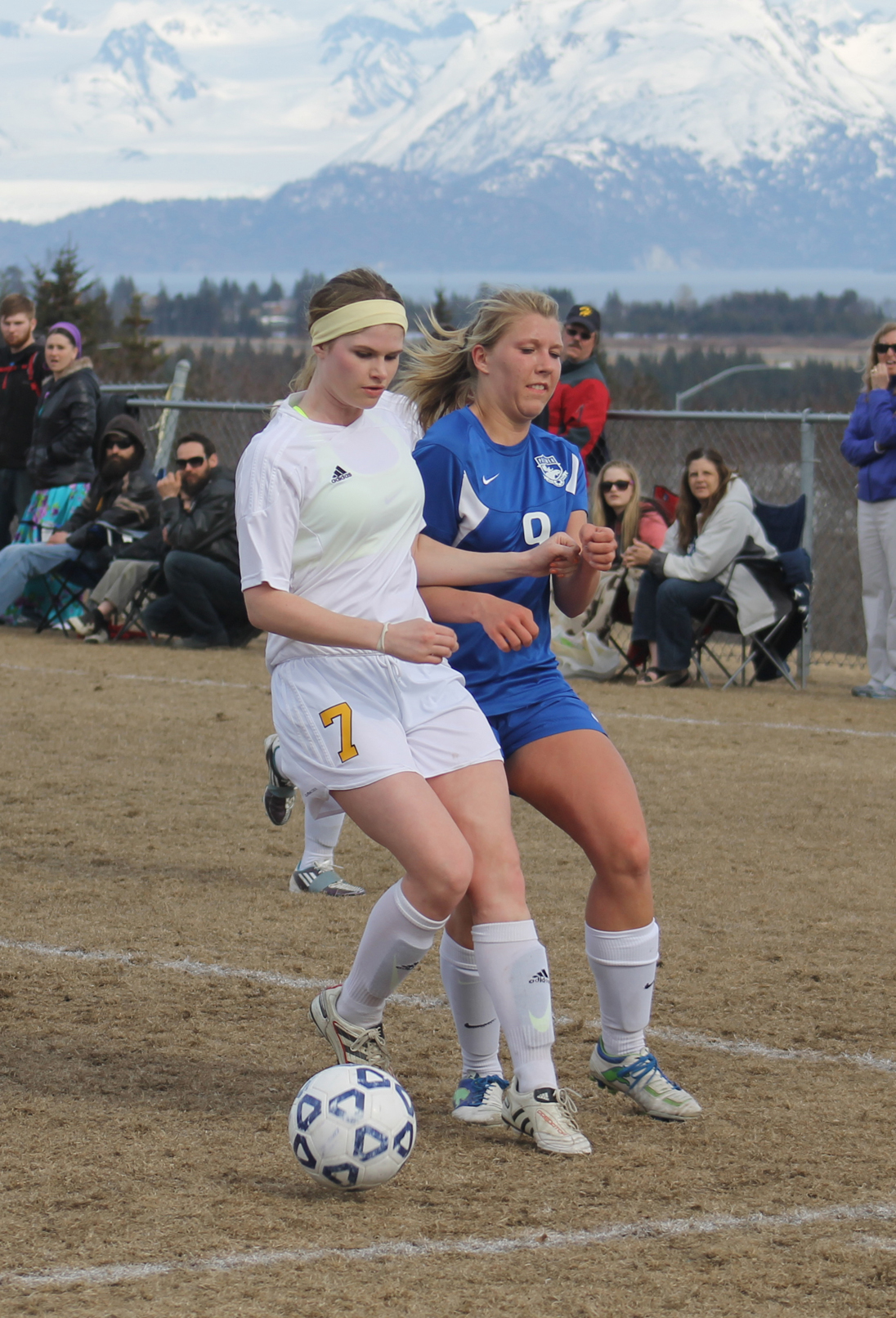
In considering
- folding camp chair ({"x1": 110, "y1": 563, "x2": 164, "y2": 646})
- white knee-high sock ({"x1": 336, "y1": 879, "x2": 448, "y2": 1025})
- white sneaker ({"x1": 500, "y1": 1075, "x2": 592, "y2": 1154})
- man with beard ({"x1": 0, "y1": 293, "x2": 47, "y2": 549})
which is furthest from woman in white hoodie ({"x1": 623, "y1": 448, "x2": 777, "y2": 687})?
white sneaker ({"x1": 500, "y1": 1075, "x2": 592, "y2": 1154})

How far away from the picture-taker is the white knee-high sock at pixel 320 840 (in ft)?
18.8

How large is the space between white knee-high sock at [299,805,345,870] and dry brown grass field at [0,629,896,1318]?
0.21m

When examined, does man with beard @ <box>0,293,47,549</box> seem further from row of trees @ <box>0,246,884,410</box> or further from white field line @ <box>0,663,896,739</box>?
row of trees @ <box>0,246,884,410</box>

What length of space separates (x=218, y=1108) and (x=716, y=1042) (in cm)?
143

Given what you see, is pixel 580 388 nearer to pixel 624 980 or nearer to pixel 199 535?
pixel 199 535

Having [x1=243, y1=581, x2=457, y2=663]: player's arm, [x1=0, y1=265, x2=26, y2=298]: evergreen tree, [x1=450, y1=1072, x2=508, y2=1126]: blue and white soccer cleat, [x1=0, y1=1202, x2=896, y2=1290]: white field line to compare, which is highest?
[x1=0, y1=265, x2=26, y2=298]: evergreen tree

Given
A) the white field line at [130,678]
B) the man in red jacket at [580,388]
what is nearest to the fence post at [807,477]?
the man in red jacket at [580,388]

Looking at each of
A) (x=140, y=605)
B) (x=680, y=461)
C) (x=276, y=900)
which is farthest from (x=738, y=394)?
(x=276, y=900)

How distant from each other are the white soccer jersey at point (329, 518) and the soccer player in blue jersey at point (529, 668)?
193 millimetres

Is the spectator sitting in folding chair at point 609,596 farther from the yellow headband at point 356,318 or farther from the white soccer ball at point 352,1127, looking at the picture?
the white soccer ball at point 352,1127

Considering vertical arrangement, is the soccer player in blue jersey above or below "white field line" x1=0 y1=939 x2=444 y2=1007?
above

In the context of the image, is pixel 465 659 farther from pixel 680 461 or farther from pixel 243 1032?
pixel 680 461

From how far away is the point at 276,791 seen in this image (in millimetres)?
5961

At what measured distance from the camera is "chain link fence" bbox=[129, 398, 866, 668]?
37.5ft
